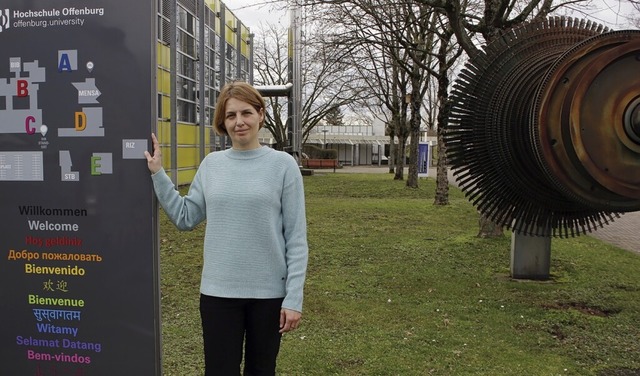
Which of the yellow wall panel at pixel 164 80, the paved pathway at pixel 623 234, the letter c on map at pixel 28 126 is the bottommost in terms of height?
the paved pathway at pixel 623 234

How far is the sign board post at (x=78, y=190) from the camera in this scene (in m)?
2.82

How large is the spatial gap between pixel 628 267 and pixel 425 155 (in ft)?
58.5

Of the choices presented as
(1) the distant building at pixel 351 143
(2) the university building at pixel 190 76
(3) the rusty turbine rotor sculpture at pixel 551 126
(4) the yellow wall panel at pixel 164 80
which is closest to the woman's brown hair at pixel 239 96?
(3) the rusty turbine rotor sculpture at pixel 551 126

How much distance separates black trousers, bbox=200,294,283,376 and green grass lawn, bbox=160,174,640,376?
4.73ft

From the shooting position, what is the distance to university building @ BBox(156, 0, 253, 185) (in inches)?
643

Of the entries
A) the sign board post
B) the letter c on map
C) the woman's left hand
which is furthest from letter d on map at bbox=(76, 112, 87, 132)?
the woman's left hand

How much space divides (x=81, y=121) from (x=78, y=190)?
0.34 metres

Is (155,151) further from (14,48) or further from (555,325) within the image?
(555,325)

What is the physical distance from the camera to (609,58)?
7.33 ft

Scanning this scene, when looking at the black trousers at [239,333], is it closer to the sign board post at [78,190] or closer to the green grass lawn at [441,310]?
the sign board post at [78,190]

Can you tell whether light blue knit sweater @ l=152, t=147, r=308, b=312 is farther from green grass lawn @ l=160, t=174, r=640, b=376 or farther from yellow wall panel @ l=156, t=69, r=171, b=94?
yellow wall panel @ l=156, t=69, r=171, b=94

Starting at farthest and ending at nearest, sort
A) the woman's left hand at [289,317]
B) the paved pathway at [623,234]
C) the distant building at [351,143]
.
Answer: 1. the distant building at [351,143]
2. the paved pathway at [623,234]
3. the woman's left hand at [289,317]

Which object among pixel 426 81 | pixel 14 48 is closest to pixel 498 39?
pixel 14 48

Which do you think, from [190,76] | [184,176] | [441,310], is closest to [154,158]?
[441,310]
